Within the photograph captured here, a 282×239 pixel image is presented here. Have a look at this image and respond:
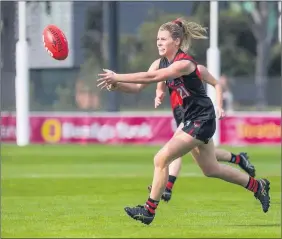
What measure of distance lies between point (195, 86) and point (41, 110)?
2128 centimetres

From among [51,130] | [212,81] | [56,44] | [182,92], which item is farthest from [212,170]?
[51,130]

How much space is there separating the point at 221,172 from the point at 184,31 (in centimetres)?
158

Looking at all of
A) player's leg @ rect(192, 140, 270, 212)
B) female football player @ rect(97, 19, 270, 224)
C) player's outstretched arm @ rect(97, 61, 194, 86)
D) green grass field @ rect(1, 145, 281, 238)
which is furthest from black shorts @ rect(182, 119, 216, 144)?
green grass field @ rect(1, 145, 281, 238)

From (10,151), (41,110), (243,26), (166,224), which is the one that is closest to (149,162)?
(10,151)

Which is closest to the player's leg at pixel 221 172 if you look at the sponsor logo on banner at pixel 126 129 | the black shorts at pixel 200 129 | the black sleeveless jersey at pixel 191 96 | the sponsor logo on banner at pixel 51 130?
the black shorts at pixel 200 129

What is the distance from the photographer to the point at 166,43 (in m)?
11.2

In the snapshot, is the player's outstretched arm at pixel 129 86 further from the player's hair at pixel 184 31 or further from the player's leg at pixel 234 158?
the player's leg at pixel 234 158

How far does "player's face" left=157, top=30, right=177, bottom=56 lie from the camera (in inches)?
441

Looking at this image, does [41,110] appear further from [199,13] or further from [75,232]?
[75,232]

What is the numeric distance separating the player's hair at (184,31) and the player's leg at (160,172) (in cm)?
102

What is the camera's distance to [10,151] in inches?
1091

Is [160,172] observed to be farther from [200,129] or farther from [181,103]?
[181,103]

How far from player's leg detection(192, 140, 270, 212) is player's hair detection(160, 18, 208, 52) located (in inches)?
43.1

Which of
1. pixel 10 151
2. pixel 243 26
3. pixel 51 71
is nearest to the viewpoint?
pixel 10 151
